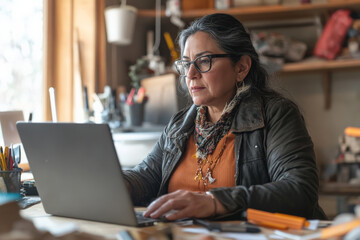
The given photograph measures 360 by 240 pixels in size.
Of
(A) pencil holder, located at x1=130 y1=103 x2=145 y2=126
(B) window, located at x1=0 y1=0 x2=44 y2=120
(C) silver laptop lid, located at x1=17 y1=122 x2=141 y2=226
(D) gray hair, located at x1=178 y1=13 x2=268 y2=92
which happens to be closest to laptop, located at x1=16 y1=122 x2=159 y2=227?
(C) silver laptop lid, located at x1=17 y1=122 x2=141 y2=226

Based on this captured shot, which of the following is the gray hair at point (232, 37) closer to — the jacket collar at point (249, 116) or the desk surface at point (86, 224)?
the jacket collar at point (249, 116)

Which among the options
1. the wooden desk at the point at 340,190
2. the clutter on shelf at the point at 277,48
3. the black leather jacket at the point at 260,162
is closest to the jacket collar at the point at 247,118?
the black leather jacket at the point at 260,162

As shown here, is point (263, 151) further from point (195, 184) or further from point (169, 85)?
point (169, 85)

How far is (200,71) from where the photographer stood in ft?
4.75

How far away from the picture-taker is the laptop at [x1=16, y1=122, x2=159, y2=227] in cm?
88

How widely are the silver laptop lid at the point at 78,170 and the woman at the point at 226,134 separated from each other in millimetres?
293

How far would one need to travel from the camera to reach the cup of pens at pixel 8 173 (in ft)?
3.84

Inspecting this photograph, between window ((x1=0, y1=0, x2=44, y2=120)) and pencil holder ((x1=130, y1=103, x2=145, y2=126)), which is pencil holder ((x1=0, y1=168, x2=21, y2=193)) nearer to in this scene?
window ((x1=0, y1=0, x2=44, y2=120))

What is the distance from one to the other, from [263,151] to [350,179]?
1875mm

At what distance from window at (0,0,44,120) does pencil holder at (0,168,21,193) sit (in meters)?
0.92

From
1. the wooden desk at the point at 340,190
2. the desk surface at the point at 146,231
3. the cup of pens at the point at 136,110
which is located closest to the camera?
the desk surface at the point at 146,231

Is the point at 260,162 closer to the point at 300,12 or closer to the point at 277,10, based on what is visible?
the point at 277,10

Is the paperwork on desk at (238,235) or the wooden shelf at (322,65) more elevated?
the wooden shelf at (322,65)

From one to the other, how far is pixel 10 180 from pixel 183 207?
51 centimetres
